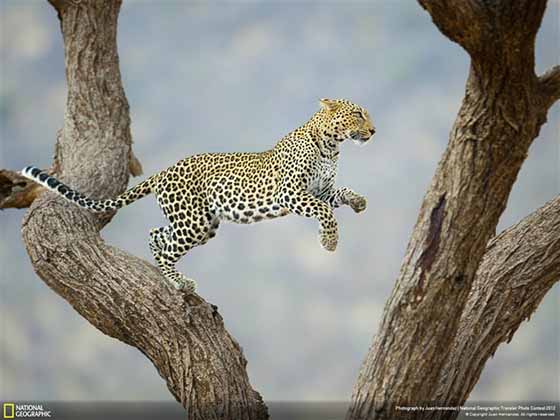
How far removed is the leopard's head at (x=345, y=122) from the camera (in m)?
5.06

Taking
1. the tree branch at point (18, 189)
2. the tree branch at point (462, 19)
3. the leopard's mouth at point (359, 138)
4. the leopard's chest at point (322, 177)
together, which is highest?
the tree branch at point (18, 189)

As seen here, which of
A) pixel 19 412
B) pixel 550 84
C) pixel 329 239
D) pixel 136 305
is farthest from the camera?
pixel 19 412

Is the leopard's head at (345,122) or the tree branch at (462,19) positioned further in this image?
the leopard's head at (345,122)

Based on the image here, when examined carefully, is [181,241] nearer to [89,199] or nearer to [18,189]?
[89,199]

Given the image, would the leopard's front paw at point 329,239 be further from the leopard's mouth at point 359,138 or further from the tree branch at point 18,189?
the tree branch at point 18,189

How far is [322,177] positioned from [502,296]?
1243 mm

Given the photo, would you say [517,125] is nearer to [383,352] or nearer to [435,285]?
[435,285]

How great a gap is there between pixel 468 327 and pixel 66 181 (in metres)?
2.96

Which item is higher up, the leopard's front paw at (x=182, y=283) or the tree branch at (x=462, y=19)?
the tree branch at (x=462, y=19)

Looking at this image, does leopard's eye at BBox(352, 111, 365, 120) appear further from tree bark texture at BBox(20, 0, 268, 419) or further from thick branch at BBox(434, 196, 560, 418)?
tree bark texture at BBox(20, 0, 268, 419)

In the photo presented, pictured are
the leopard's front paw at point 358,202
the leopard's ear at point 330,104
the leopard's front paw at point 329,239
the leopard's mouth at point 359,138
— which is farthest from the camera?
the leopard's front paw at point 358,202

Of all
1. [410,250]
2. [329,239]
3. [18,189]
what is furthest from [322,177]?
[18,189]

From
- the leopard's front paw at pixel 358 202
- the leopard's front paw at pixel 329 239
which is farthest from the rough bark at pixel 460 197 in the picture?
the leopard's front paw at pixel 358 202

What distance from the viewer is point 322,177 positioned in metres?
5.32
